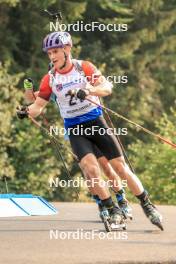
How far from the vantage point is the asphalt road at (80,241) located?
897cm

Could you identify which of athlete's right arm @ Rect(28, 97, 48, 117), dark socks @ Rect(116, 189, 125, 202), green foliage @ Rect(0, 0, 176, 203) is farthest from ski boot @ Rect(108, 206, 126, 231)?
green foliage @ Rect(0, 0, 176, 203)

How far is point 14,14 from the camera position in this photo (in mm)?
33000

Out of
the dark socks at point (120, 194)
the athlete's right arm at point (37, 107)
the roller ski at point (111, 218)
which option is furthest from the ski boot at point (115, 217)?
the athlete's right arm at point (37, 107)

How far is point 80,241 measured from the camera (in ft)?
33.9

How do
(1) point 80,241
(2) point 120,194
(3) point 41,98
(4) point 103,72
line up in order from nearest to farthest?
(1) point 80,241 → (3) point 41,98 → (2) point 120,194 → (4) point 103,72

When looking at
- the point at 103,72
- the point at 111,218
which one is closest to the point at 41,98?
the point at 111,218

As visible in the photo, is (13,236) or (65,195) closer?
(13,236)

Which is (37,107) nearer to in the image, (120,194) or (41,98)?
(41,98)

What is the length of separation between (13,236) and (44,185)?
56.9 feet

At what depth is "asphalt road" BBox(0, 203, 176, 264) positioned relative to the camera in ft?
29.4

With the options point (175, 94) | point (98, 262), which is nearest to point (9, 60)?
point (175, 94)

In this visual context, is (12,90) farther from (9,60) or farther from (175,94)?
(175,94)

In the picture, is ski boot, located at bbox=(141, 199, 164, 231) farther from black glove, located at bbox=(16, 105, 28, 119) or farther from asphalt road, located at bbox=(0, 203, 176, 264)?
black glove, located at bbox=(16, 105, 28, 119)

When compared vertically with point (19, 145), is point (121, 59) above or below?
above
